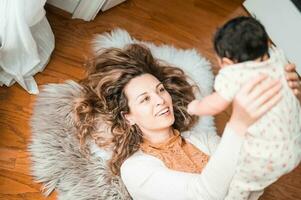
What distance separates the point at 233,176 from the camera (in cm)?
128

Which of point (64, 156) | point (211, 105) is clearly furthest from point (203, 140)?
point (211, 105)

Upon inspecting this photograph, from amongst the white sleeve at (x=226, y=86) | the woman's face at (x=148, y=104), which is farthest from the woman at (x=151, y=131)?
the white sleeve at (x=226, y=86)

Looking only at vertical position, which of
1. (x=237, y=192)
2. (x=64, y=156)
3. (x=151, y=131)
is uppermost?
(x=237, y=192)

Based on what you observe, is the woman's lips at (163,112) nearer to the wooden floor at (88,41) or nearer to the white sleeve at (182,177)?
the white sleeve at (182,177)

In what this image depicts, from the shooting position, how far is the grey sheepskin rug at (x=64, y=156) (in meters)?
1.70

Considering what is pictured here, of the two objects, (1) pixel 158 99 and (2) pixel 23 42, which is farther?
(2) pixel 23 42

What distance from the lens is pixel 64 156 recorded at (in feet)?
5.72

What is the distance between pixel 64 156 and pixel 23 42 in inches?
A: 16.4

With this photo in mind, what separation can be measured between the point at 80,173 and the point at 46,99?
31 cm

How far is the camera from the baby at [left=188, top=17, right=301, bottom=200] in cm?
107

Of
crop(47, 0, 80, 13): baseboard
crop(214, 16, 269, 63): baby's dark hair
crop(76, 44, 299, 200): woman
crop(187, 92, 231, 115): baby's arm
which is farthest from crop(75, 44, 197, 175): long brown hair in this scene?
crop(214, 16, 269, 63): baby's dark hair

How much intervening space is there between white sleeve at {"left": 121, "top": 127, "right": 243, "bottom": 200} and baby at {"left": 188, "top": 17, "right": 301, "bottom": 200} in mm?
34

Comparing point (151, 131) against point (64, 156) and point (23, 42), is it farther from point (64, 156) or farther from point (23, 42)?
point (23, 42)

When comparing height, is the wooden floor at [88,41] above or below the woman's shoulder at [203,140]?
below
